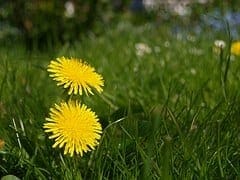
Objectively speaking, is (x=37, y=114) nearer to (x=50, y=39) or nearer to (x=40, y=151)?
(x=40, y=151)

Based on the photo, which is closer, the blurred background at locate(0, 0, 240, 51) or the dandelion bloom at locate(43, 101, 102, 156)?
the dandelion bloom at locate(43, 101, 102, 156)

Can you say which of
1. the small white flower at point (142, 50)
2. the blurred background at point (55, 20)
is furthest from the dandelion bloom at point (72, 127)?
the blurred background at point (55, 20)

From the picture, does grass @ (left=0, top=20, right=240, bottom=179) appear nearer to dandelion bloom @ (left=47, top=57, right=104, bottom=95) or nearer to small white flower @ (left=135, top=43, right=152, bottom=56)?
dandelion bloom @ (left=47, top=57, right=104, bottom=95)

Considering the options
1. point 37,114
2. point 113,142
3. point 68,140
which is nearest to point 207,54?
point 37,114

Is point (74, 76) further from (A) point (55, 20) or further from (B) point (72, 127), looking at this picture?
(A) point (55, 20)

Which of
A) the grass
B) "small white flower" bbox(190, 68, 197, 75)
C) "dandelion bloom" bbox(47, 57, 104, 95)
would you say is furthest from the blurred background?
"dandelion bloom" bbox(47, 57, 104, 95)
